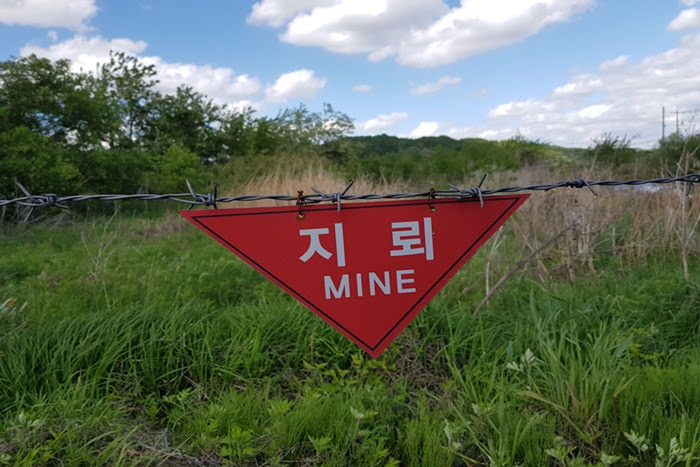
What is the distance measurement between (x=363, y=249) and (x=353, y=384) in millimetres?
1024

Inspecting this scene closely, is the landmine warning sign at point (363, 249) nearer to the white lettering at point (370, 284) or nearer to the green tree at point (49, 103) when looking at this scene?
the white lettering at point (370, 284)

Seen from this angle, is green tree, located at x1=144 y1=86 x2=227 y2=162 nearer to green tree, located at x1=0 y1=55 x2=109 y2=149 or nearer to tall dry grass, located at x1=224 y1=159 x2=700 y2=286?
green tree, located at x1=0 y1=55 x2=109 y2=149

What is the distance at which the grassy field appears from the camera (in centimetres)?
183

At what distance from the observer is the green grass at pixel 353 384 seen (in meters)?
1.83

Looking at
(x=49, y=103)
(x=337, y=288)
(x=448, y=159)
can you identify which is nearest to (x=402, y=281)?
(x=337, y=288)

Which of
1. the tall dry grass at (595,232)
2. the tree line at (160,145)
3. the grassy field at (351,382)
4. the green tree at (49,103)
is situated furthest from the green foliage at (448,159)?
the grassy field at (351,382)

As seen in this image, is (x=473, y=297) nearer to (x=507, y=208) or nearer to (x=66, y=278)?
(x=507, y=208)

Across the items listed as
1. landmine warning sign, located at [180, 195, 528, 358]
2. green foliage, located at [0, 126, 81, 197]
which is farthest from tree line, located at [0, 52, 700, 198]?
landmine warning sign, located at [180, 195, 528, 358]

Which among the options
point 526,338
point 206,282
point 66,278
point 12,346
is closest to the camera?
point 12,346

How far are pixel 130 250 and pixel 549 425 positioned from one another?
5678 millimetres

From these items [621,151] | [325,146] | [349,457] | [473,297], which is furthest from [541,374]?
[325,146]

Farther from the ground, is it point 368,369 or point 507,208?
point 507,208

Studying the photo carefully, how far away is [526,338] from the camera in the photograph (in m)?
2.72

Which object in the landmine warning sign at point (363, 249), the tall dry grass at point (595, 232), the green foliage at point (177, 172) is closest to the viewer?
the landmine warning sign at point (363, 249)
